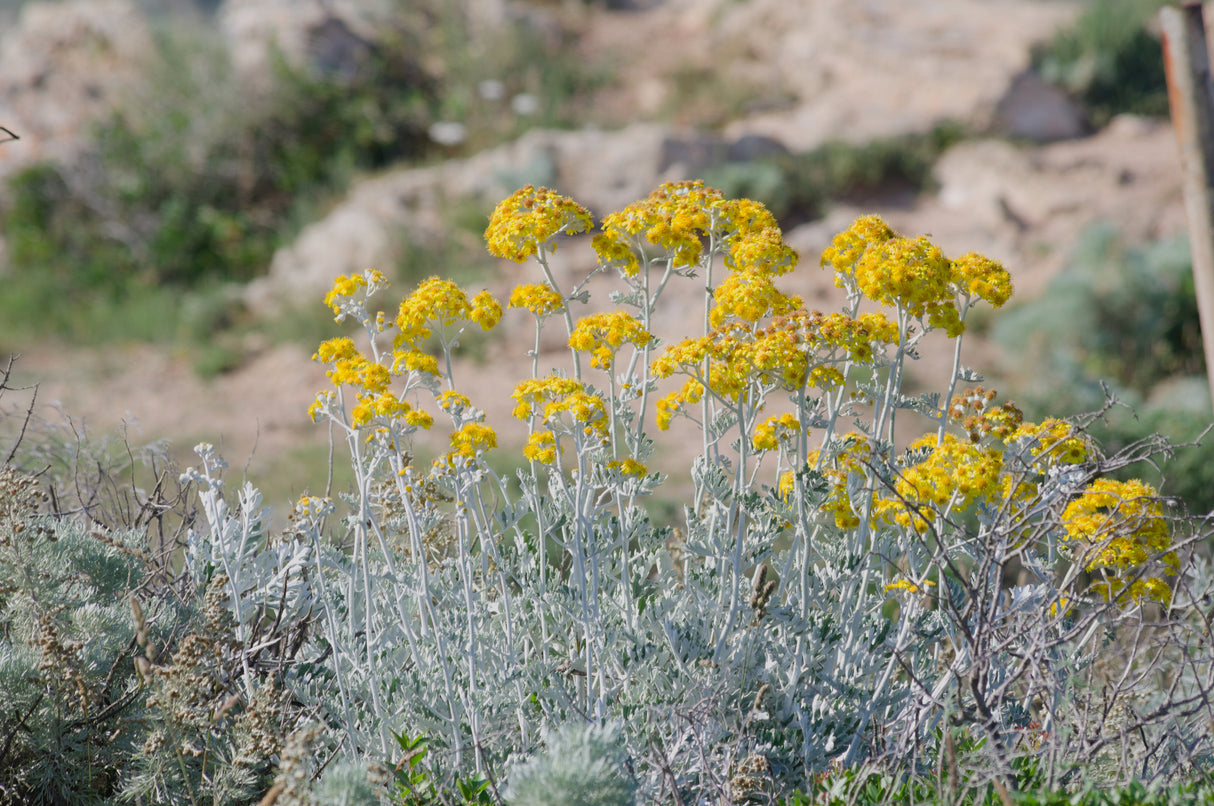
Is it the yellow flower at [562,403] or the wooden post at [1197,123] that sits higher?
the wooden post at [1197,123]

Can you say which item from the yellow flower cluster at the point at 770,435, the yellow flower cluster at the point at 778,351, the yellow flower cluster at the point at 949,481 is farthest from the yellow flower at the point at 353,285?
the yellow flower cluster at the point at 949,481

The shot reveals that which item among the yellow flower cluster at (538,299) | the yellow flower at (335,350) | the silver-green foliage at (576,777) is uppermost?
the yellow flower cluster at (538,299)

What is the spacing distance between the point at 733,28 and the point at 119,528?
12375 mm

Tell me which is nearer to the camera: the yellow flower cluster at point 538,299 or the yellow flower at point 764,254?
the yellow flower at point 764,254

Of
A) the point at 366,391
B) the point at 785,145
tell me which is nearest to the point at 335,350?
the point at 366,391

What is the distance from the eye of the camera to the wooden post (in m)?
3.31

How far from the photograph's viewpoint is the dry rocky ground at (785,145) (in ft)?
27.5

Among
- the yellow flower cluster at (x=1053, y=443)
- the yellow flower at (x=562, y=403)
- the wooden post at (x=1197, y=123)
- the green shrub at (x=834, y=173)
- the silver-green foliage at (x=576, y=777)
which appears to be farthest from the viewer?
the green shrub at (x=834, y=173)

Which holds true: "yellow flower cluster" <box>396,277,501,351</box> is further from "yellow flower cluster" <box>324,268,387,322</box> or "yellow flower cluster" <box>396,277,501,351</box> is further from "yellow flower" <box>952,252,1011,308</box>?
"yellow flower" <box>952,252,1011,308</box>

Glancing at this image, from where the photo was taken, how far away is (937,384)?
307 inches

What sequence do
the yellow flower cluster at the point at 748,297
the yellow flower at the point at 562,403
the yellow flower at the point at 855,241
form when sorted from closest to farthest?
the yellow flower at the point at 562,403 < the yellow flower cluster at the point at 748,297 < the yellow flower at the point at 855,241

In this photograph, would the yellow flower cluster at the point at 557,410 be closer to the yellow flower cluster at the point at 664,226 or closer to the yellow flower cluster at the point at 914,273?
the yellow flower cluster at the point at 664,226

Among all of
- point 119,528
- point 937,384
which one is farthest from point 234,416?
point 937,384

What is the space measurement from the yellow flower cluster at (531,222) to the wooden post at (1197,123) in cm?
221
